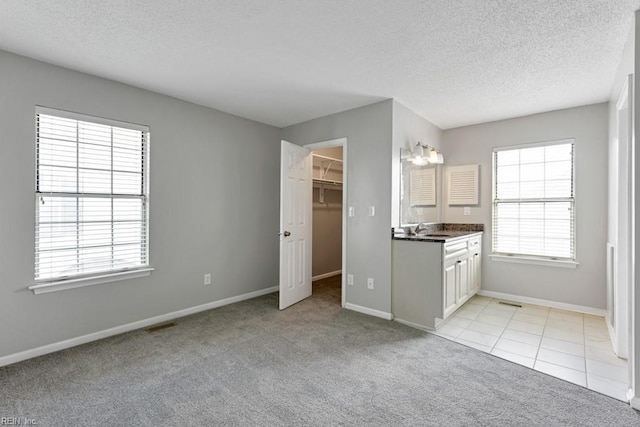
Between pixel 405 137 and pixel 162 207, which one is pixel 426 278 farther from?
pixel 162 207

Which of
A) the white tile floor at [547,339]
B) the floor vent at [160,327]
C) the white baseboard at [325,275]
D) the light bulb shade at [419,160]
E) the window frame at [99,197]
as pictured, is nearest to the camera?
the white tile floor at [547,339]

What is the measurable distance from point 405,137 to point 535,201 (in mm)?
1983

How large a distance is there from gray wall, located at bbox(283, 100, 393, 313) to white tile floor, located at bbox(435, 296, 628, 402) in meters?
0.87

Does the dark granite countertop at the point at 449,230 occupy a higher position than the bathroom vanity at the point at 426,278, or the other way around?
the dark granite countertop at the point at 449,230

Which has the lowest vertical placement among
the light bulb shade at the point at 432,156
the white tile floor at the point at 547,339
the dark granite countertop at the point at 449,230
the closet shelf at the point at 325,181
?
the white tile floor at the point at 547,339

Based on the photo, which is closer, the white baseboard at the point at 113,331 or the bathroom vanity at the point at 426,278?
the white baseboard at the point at 113,331

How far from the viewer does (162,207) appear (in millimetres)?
3277

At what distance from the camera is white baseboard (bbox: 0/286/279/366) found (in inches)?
94.8

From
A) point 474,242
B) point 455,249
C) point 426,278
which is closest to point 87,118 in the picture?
point 426,278

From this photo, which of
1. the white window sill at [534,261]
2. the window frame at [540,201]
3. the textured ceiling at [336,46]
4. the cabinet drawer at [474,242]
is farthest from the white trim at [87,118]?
the white window sill at [534,261]

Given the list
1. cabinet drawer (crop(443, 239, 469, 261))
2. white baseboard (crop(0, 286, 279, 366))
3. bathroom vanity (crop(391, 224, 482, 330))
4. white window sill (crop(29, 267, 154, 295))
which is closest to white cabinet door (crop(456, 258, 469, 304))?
bathroom vanity (crop(391, 224, 482, 330))

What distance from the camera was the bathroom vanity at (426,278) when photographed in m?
3.05

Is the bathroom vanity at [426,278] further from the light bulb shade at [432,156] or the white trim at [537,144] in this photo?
the white trim at [537,144]

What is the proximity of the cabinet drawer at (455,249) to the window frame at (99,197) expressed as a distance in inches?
122
